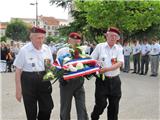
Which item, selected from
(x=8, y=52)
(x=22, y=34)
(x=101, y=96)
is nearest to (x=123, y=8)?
(x=8, y=52)

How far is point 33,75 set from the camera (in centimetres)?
622

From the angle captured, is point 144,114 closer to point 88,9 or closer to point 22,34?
point 88,9

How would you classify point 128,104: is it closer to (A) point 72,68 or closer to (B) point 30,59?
(A) point 72,68

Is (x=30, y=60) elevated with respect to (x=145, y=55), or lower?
elevated

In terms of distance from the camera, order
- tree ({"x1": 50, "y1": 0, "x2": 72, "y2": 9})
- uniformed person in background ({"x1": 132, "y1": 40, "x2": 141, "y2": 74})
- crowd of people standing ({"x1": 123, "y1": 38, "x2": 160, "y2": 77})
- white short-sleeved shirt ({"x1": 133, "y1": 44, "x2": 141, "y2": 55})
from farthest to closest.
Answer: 1. tree ({"x1": 50, "y1": 0, "x2": 72, "y2": 9})
2. white short-sleeved shirt ({"x1": 133, "y1": 44, "x2": 141, "y2": 55})
3. uniformed person in background ({"x1": 132, "y1": 40, "x2": 141, "y2": 74})
4. crowd of people standing ({"x1": 123, "y1": 38, "x2": 160, "y2": 77})

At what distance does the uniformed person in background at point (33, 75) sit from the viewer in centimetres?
621

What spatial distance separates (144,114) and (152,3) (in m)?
17.6

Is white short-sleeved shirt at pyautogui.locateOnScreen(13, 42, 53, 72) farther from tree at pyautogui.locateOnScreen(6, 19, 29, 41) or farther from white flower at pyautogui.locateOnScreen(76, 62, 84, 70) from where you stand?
tree at pyautogui.locateOnScreen(6, 19, 29, 41)

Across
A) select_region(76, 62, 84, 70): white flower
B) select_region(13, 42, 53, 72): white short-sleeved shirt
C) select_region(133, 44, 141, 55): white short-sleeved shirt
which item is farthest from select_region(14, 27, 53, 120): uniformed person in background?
select_region(133, 44, 141, 55): white short-sleeved shirt

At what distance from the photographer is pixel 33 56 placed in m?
6.23

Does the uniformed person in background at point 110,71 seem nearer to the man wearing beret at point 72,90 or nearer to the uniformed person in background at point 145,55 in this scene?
the man wearing beret at point 72,90

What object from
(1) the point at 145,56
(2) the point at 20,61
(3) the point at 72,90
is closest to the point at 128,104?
(3) the point at 72,90

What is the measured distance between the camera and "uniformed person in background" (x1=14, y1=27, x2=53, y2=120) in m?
6.21

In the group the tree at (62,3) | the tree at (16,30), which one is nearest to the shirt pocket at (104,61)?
the tree at (62,3)
